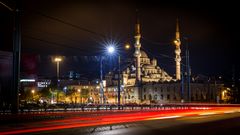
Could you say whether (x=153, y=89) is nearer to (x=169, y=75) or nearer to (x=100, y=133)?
(x=169, y=75)

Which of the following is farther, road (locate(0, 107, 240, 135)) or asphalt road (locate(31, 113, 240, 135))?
road (locate(0, 107, 240, 135))

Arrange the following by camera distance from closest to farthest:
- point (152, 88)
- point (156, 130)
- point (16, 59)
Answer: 1. point (156, 130)
2. point (16, 59)
3. point (152, 88)

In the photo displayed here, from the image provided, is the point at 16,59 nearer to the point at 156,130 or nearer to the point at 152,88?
the point at 156,130

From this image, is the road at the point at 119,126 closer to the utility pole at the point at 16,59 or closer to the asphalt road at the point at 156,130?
the asphalt road at the point at 156,130

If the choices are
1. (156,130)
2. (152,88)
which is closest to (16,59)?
(156,130)

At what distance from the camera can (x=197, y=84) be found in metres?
116

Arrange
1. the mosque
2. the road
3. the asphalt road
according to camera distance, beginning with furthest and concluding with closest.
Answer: the mosque → the road → the asphalt road

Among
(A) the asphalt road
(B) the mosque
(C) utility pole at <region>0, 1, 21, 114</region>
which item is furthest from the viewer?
(B) the mosque

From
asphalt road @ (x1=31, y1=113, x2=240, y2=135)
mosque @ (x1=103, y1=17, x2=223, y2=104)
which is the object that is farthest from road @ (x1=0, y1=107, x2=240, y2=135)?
mosque @ (x1=103, y1=17, x2=223, y2=104)

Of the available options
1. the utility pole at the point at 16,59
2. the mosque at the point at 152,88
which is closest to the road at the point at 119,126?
the utility pole at the point at 16,59

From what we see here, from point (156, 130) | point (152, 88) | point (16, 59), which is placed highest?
point (152, 88)

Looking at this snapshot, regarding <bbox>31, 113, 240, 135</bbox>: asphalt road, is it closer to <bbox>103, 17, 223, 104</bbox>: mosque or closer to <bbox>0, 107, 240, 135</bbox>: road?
<bbox>0, 107, 240, 135</bbox>: road

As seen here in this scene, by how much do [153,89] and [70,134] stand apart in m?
107

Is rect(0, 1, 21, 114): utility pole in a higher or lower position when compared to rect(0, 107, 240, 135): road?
higher
